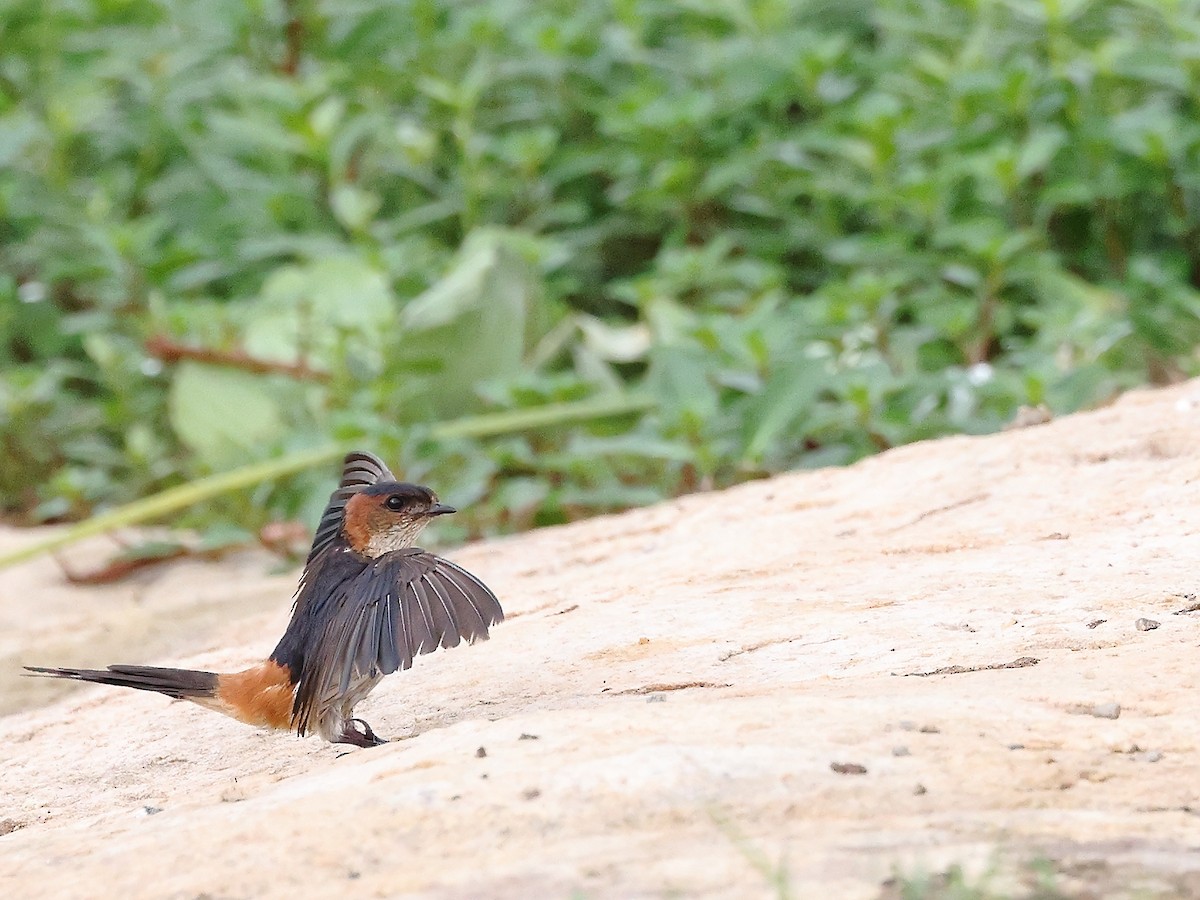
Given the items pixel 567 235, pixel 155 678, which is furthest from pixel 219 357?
pixel 155 678

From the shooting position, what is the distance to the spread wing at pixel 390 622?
2451mm

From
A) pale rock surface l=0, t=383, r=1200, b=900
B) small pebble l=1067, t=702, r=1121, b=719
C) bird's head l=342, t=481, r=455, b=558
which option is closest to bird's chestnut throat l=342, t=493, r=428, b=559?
bird's head l=342, t=481, r=455, b=558

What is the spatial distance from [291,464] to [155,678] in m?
2.25

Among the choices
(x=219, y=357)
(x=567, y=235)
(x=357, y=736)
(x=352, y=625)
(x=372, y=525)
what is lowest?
(x=357, y=736)

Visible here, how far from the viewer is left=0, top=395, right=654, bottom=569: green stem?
4812mm

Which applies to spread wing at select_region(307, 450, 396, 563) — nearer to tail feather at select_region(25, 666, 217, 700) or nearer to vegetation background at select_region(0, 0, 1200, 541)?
tail feather at select_region(25, 666, 217, 700)

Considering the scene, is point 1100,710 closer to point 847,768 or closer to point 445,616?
point 847,768

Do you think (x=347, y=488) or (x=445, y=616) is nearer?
(x=445, y=616)

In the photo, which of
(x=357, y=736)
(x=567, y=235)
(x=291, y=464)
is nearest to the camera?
(x=357, y=736)

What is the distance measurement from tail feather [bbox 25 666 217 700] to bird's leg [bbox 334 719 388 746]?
261mm

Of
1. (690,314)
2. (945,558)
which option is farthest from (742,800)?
(690,314)

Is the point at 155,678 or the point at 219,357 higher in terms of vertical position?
the point at 219,357

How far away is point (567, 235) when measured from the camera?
6.47 meters

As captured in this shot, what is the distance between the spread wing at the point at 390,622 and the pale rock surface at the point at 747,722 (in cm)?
13
